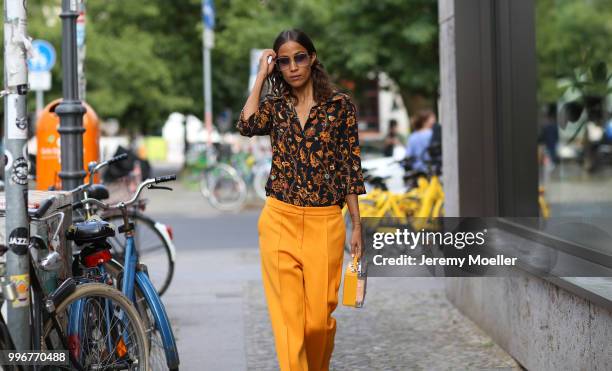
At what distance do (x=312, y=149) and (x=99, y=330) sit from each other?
1.25m

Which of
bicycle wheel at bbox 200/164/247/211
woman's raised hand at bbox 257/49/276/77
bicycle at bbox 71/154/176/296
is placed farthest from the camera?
bicycle wheel at bbox 200/164/247/211

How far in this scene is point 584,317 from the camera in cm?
499

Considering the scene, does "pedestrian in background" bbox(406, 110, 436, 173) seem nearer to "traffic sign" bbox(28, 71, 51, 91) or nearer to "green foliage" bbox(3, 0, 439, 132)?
"traffic sign" bbox(28, 71, 51, 91)

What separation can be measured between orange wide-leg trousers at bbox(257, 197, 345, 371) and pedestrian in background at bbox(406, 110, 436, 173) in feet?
26.0

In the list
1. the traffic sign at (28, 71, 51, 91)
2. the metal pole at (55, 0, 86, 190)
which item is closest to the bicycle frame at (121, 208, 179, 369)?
the metal pole at (55, 0, 86, 190)

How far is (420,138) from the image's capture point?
13523 mm

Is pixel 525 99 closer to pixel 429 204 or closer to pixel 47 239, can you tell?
pixel 47 239

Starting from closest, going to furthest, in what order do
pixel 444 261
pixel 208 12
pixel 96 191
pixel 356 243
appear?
pixel 356 243, pixel 444 261, pixel 96 191, pixel 208 12

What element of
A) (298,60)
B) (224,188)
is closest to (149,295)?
(298,60)

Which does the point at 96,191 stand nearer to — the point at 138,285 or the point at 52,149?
the point at 138,285

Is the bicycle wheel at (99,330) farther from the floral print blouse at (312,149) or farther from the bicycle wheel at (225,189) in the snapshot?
the bicycle wheel at (225,189)

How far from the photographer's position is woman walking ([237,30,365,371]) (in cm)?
458

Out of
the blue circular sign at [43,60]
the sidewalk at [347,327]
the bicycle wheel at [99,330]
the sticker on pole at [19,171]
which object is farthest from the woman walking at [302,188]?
the blue circular sign at [43,60]

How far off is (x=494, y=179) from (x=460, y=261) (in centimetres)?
156
